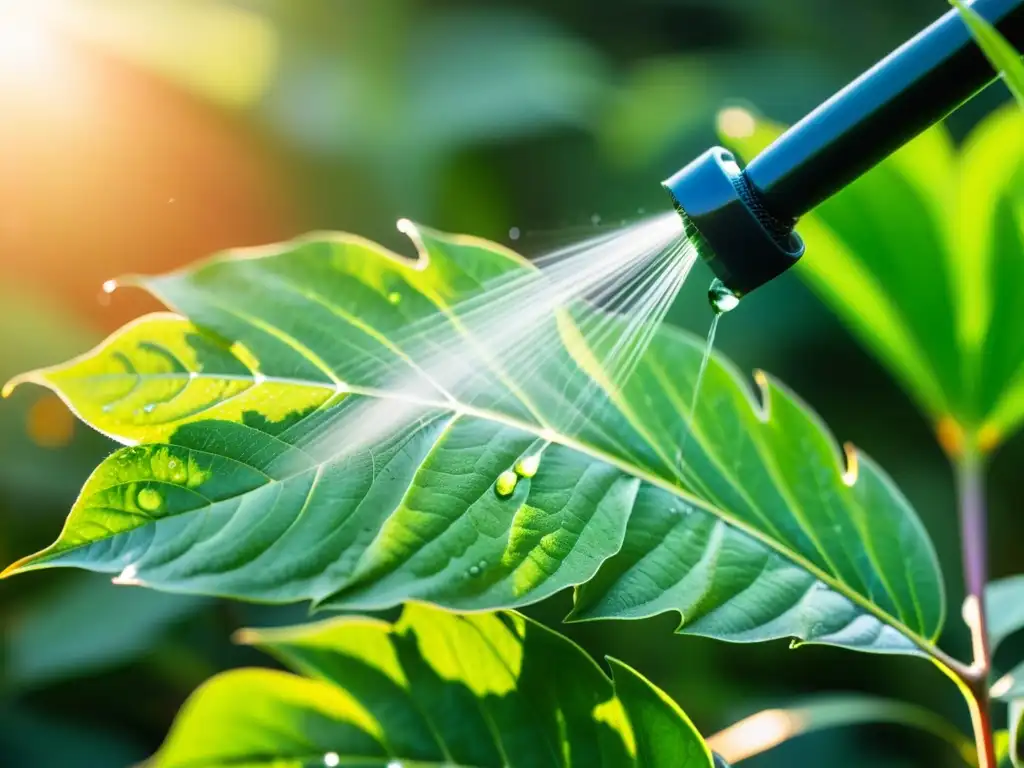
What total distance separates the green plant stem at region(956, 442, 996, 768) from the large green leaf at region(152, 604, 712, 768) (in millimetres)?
226

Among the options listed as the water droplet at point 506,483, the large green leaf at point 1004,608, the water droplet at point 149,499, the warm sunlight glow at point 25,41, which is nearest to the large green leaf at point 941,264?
the large green leaf at point 1004,608

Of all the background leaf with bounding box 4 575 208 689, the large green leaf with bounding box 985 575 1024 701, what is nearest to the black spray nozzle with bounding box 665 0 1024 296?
the large green leaf with bounding box 985 575 1024 701

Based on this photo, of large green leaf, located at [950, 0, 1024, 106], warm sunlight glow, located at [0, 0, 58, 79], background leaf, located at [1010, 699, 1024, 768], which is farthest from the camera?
warm sunlight glow, located at [0, 0, 58, 79]

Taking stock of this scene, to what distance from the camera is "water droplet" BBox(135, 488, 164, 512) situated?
50 centimetres

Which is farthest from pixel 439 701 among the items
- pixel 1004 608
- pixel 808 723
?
pixel 1004 608

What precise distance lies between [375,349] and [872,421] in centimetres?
134

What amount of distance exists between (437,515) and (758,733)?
1.42 feet

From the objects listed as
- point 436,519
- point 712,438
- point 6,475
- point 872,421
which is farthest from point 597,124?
point 436,519

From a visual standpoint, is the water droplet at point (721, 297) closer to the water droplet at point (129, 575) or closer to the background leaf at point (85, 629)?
the water droplet at point (129, 575)

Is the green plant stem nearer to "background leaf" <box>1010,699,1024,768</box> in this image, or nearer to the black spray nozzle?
"background leaf" <box>1010,699,1024,768</box>

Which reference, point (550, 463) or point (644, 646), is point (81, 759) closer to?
point (644, 646)

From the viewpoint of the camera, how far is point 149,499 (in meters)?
0.50

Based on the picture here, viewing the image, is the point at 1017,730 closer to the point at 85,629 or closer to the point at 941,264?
the point at 941,264

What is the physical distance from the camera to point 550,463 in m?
0.59
